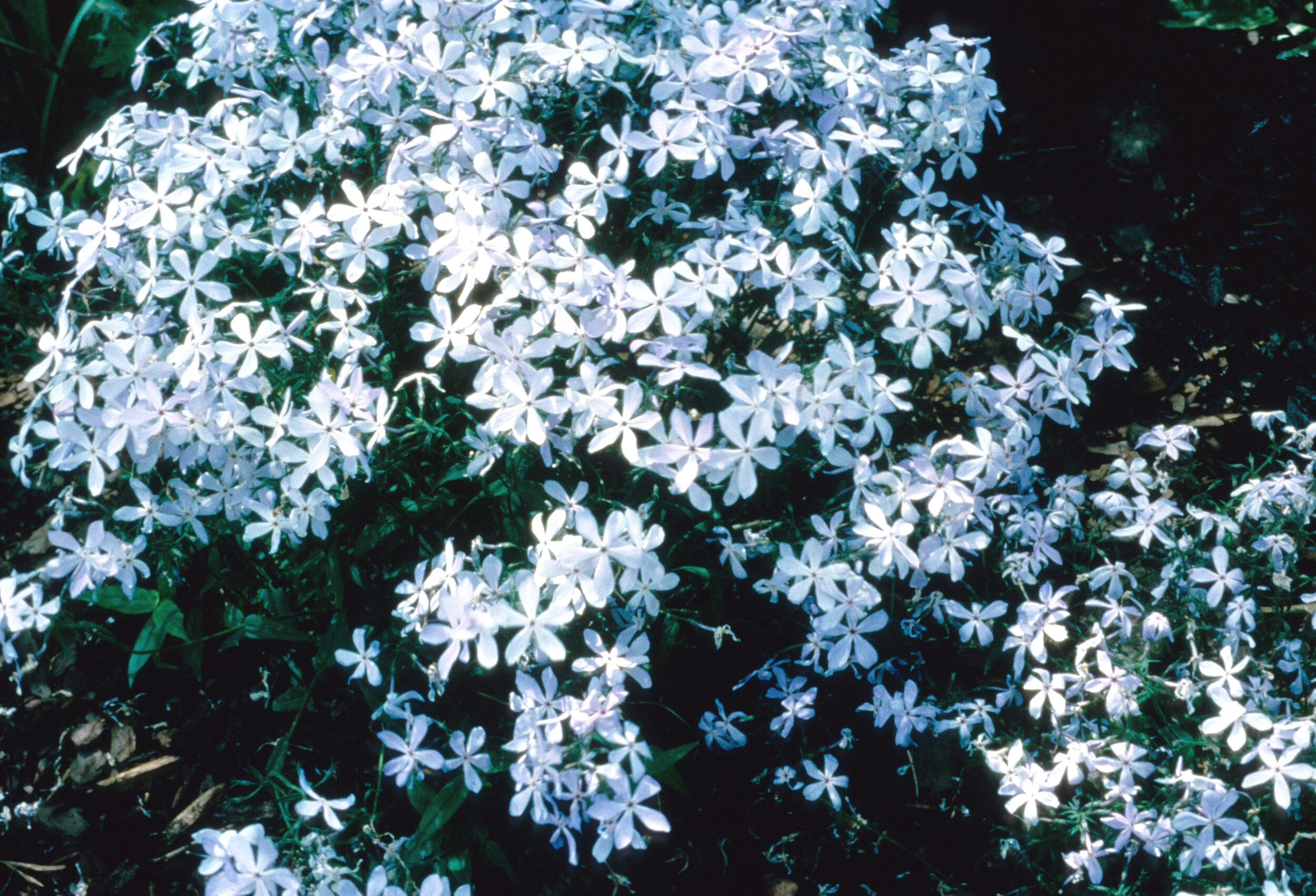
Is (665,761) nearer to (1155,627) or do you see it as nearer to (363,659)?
(363,659)

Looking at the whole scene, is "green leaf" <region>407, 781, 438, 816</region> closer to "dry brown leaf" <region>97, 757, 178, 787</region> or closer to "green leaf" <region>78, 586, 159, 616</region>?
"green leaf" <region>78, 586, 159, 616</region>

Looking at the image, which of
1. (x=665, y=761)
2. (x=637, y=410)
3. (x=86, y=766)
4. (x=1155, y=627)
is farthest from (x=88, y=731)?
(x=1155, y=627)

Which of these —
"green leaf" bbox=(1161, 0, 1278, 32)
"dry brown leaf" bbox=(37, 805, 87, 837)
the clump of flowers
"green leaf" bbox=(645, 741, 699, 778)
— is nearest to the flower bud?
the clump of flowers

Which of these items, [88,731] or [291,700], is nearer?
[291,700]

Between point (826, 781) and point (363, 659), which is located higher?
point (363, 659)

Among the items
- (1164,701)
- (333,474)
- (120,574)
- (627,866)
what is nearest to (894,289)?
(333,474)

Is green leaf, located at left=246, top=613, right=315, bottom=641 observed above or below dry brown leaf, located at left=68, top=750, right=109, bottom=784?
above

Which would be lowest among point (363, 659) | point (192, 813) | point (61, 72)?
point (192, 813)

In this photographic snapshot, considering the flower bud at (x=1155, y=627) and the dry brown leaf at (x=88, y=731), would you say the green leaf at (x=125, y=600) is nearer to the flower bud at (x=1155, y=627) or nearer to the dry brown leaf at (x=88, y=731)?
the dry brown leaf at (x=88, y=731)
